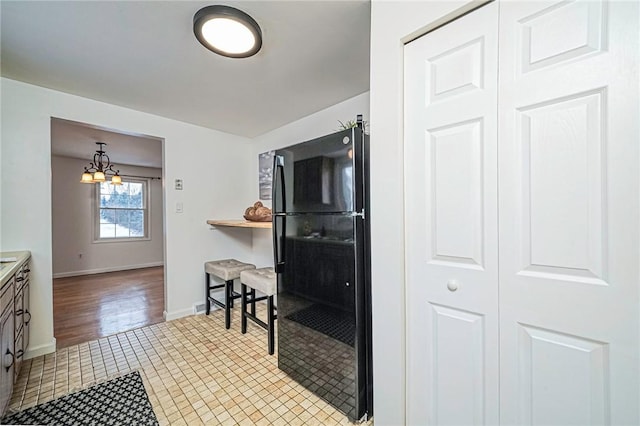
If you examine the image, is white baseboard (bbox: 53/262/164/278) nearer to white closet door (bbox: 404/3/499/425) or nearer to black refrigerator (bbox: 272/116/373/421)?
black refrigerator (bbox: 272/116/373/421)

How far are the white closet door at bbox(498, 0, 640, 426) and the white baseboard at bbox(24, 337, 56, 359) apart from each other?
130 inches

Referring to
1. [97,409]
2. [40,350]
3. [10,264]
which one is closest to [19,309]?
[10,264]

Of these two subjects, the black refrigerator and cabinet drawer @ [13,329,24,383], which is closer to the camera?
the black refrigerator

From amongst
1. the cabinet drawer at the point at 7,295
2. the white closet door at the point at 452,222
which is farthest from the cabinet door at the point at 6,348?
the white closet door at the point at 452,222

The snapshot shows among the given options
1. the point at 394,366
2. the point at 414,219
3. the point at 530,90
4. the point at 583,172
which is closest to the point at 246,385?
the point at 394,366

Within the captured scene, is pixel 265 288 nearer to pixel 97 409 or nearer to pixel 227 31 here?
pixel 97 409

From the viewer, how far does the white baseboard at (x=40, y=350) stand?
2.14 metres

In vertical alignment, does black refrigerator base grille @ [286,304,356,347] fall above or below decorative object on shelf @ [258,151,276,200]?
below

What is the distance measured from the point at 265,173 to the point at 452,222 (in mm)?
2773

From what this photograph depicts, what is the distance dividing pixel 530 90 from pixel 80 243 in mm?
7150

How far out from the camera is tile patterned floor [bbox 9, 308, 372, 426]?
1.55m

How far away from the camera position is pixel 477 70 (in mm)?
1017

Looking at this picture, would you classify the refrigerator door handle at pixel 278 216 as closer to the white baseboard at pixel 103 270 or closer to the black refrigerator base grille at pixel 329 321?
the black refrigerator base grille at pixel 329 321

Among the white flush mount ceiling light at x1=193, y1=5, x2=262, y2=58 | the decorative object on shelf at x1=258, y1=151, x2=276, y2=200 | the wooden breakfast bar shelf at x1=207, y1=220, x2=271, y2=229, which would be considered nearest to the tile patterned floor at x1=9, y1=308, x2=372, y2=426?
the wooden breakfast bar shelf at x1=207, y1=220, x2=271, y2=229
